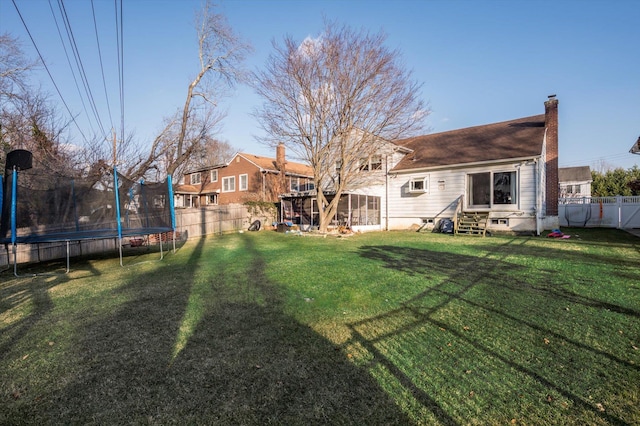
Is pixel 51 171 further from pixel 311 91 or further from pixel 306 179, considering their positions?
pixel 306 179

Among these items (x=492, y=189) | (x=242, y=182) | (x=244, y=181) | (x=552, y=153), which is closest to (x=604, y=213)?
(x=552, y=153)

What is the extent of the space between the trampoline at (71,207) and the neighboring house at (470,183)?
8760mm

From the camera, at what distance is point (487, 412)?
193 cm

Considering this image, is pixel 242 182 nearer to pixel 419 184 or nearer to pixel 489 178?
pixel 419 184


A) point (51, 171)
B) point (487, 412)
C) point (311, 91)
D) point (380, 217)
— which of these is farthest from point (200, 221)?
point (487, 412)

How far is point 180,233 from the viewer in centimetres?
1299

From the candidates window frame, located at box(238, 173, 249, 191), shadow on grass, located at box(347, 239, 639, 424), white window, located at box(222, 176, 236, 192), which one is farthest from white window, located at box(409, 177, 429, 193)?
white window, located at box(222, 176, 236, 192)

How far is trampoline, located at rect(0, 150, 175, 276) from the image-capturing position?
642 cm

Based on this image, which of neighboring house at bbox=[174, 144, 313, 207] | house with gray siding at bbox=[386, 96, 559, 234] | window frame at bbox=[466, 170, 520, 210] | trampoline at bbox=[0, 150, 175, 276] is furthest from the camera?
neighboring house at bbox=[174, 144, 313, 207]

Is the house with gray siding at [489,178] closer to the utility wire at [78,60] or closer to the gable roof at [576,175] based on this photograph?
the utility wire at [78,60]

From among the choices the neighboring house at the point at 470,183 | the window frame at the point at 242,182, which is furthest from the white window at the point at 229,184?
the neighboring house at the point at 470,183

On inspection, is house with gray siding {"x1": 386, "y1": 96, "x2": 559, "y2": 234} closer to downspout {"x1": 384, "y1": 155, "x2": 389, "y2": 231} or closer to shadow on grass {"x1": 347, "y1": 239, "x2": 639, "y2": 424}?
downspout {"x1": 384, "y1": 155, "x2": 389, "y2": 231}

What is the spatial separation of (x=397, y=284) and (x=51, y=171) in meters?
12.0

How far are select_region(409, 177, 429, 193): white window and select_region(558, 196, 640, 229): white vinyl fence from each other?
7856mm
